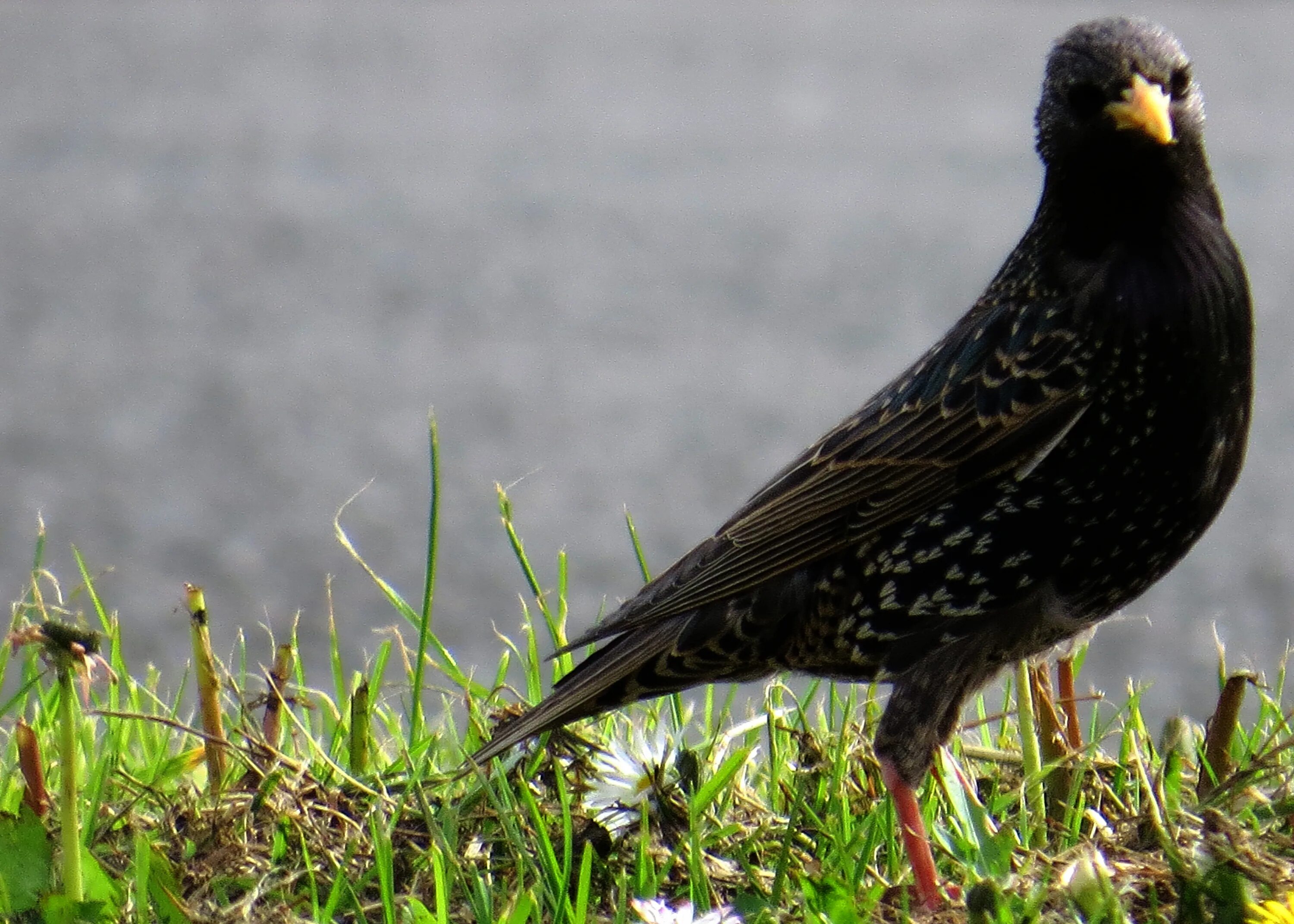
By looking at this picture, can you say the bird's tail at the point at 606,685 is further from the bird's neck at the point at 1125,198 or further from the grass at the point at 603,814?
the bird's neck at the point at 1125,198

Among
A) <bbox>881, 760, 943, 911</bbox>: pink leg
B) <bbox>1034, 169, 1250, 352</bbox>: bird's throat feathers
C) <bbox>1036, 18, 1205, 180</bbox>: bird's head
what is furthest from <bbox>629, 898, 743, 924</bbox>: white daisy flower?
<bbox>1036, 18, 1205, 180</bbox>: bird's head

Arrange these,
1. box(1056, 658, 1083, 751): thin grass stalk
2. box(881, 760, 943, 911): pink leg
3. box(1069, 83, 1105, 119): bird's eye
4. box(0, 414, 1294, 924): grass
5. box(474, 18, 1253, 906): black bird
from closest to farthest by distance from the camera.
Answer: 1. box(0, 414, 1294, 924): grass
2. box(881, 760, 943, 911): pink leg
3. box(474, 18, 1253, 906): black bird
4. box(1069, 83, 1105, 119): bird's eye
5. box(1056, 658, 1083, 751): thin grass stalk

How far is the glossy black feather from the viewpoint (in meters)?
2.71

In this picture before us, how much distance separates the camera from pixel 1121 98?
9.14 ft

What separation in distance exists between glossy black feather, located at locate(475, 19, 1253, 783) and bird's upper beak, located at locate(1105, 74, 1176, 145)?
0.08 feet

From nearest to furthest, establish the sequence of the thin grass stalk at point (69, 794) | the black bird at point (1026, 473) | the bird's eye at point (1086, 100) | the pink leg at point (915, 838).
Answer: the thin grass stalk at point (69, 794) < the pink leg at point (915, 838) < the black bird at point (1026, 473) < the bird's eye at point (1086, 100)

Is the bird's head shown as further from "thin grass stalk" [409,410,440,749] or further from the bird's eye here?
"thin grass stalk" [409,410,440,749]

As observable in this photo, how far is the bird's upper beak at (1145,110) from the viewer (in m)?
2.69

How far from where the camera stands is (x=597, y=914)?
2.45 meters

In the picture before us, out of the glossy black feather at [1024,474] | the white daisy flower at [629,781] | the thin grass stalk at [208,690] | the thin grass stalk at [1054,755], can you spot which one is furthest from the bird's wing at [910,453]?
the thin grass stalk at [208,690]

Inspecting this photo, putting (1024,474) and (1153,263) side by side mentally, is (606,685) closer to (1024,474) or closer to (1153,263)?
(1024,474)

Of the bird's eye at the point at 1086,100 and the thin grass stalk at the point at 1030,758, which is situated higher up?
the bird's eye at the point at 1086,100

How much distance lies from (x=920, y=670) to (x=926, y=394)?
0.46m

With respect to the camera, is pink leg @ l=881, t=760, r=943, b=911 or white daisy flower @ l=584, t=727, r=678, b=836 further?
white daisy flower @ l=584, t=727, r=678, b=836
